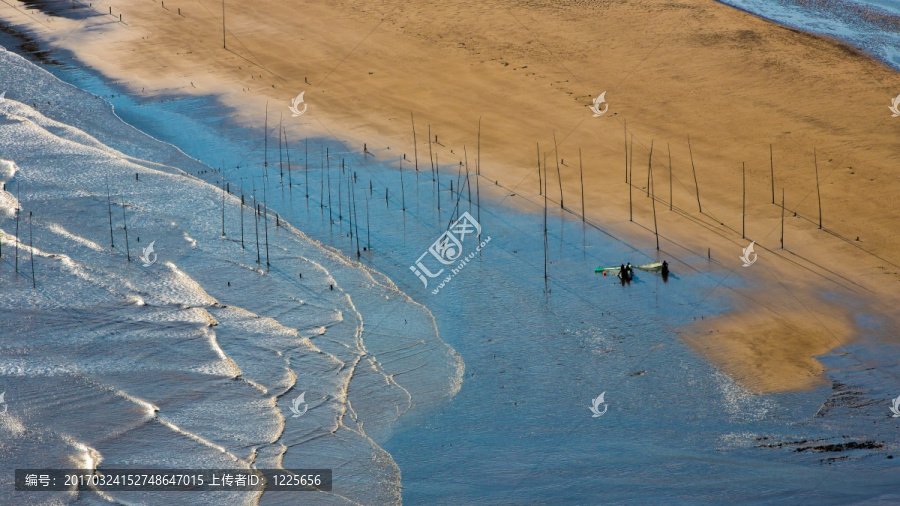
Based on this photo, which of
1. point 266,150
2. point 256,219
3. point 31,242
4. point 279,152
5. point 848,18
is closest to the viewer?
point 31,242

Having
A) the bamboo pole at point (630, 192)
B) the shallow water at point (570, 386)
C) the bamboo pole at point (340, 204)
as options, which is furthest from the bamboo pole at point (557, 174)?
the bamboo pole at point (340, 204)

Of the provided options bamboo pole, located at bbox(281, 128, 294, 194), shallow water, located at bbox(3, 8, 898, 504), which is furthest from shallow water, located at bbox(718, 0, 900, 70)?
bamboo pole, located at bbox(281, 128, 294, 194)

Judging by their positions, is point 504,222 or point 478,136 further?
point 478,136

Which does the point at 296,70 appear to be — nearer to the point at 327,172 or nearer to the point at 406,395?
the point at 327,172

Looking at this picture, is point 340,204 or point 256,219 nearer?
point 256,219

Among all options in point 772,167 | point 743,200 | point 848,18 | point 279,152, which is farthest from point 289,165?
point 848,18

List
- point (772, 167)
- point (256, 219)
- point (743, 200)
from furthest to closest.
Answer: point (772, 167)
point (743, 200)
point (256, 219)

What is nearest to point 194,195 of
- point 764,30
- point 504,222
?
point 504,222

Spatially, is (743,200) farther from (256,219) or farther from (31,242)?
(31,242)

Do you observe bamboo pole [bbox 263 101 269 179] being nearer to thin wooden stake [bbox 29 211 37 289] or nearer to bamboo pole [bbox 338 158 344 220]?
bamboo pole [bbox 338 158 344 220]
